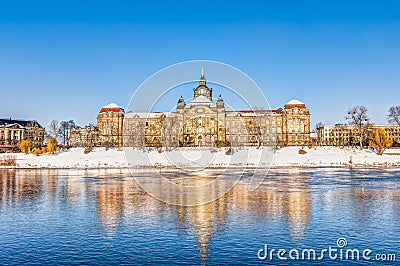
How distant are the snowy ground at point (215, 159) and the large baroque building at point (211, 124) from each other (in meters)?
21.3

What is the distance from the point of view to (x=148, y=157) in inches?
2115

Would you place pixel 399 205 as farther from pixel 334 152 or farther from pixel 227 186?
pixel 334 152

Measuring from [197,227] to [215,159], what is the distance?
1546 inches

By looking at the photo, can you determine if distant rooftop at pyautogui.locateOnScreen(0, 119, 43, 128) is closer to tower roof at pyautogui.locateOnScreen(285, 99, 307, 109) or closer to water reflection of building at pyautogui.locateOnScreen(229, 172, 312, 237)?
tower roof at pyautogui.locateOnScreen(285, 99, 307, 109)

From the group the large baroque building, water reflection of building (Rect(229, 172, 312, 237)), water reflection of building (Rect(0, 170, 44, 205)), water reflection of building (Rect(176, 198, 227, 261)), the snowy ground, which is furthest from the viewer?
the large baroque building

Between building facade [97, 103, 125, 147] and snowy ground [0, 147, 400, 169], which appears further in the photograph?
building facade [97, 103, 125, 147]

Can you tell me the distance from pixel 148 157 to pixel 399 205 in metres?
39.2

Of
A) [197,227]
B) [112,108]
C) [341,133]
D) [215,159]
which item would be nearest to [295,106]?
[341,133]

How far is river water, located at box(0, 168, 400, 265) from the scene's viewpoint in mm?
10414

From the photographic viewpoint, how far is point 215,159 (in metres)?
52.9

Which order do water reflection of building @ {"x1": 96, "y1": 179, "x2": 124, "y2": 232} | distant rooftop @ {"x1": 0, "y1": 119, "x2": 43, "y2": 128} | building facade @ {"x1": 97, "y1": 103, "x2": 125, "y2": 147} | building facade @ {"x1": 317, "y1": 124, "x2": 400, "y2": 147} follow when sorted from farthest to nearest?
distant rooftop @ {"x1": 0, "y1": 119, "x2": 43, "y2": 128}
building facade @ {"x1": 97, "y1": 103, "x2": 125, "y2": 147}
building facade @ {"x1": 317, "y1": 124, "x2": 400, "y2": 147}
water reflection of building @ {"x1": 96, "y1": 179, "x2": 124, "y2": 232}

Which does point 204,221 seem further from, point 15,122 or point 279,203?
point 15,122

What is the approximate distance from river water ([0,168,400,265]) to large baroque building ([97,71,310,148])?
6010cm

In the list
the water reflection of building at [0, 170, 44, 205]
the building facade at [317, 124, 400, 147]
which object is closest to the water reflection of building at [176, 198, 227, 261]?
the water reflection of building at [0, 170, 44, 205]
